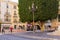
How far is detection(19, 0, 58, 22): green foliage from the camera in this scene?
45094mm

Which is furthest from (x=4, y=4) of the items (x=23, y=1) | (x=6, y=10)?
(x=23, y=1)

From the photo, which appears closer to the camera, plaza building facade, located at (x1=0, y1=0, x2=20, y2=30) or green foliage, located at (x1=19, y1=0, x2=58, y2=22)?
green foliage, located at (x1=19, y1=0, x2=58, y2=22)

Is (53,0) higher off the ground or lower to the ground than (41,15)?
higher

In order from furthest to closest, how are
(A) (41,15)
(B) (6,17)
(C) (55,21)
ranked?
(B) (6,17) → (C) (55,21) → (A) (41,15)

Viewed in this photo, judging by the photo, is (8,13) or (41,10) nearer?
(41,10)

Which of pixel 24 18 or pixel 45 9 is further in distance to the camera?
pixel 24 18

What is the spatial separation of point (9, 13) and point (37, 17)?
4193 centimetres

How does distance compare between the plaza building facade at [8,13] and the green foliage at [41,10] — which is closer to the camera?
the green foliage at [41,10]

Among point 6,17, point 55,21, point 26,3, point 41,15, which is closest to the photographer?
point 41,15

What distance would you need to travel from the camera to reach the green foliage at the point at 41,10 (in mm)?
45094

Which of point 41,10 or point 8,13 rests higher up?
point 41,10

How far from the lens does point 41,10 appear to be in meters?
45.0

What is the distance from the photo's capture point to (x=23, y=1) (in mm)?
49219

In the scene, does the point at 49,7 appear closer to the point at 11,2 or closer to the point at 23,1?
the point at 23,1
